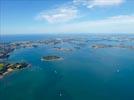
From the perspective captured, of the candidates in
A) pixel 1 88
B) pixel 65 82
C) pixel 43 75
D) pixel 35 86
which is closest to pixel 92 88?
pixel 65 82

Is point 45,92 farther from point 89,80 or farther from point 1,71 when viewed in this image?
point 1,71

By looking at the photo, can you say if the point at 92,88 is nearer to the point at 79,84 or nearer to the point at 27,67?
the point at 79,84

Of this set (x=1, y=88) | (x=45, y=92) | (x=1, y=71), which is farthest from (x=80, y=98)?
(x=1, y=71)

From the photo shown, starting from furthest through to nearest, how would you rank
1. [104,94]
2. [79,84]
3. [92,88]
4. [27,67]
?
[27,67], [79,84], [92,88], [104,94]

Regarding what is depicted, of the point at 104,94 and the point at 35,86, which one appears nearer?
the point at 104,94

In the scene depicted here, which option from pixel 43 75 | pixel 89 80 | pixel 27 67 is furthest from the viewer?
pixel 27 67

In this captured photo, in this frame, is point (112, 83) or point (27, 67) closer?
point (112, 83)

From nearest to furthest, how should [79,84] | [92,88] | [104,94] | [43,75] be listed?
[104,94]
[92,88]
[79,84]
[43,75]

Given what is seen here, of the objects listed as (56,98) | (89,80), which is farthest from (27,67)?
(56,98)

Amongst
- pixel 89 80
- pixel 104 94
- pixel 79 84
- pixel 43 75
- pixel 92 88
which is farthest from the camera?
pixel 43 75
